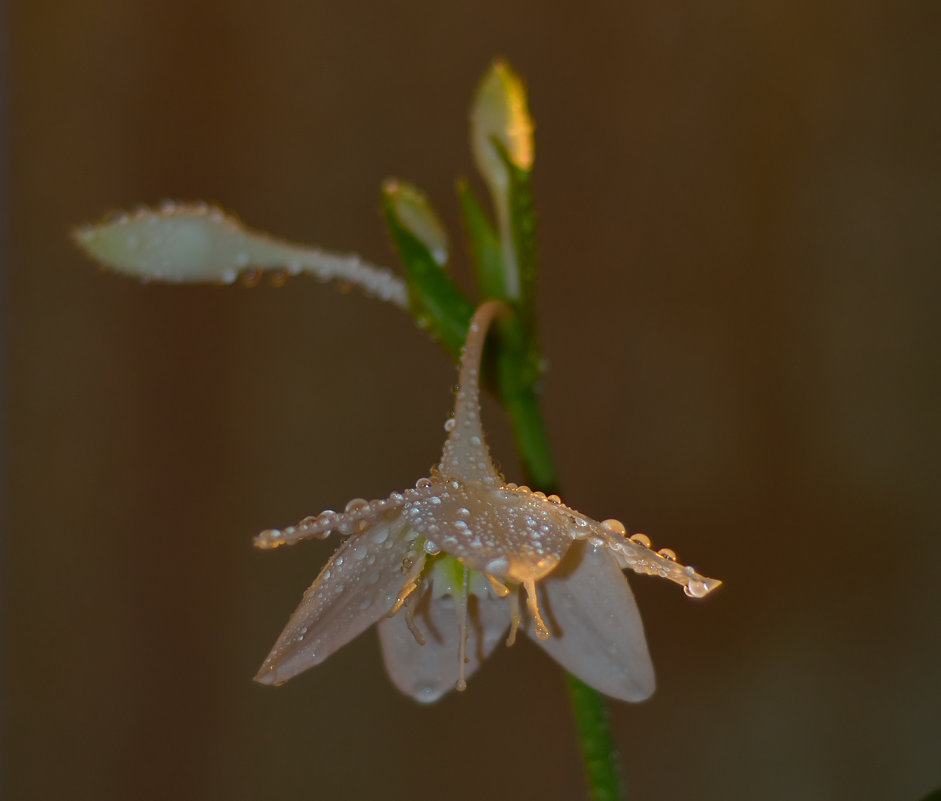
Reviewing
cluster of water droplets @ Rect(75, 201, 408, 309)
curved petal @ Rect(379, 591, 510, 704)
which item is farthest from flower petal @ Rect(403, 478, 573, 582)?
cluster of water droplets @ Rect(75, 201, 408, 309)

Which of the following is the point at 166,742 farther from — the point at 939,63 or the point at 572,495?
the point at 939,63

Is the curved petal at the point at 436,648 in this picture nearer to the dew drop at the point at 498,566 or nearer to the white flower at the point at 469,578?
the white flower at the point at 469,578

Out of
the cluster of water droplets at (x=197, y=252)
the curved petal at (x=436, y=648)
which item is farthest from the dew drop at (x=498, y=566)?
the cluster of water droplets at (x=197, y=252)

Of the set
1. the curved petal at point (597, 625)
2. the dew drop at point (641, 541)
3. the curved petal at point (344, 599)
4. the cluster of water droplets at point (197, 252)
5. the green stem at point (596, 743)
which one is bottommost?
the green stem at point (596, 743)

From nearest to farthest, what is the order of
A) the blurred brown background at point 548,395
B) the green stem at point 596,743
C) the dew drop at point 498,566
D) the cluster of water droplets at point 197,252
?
1. the dew drop at point 498,566
2. the green stem at point 596,743
3. the cluster of water droplets at point 197,252
4. the blurred brown background at point 548,395

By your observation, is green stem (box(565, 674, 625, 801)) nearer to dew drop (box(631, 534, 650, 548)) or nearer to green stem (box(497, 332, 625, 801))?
green stem (box(497, 332, 625, 801))

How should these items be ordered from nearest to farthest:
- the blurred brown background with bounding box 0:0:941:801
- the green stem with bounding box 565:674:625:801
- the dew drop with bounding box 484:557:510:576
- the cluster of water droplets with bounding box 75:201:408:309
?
the dew drop with bounding box 484:557:510:576 → the green stem with bounding box 565:674:625:801 → the cluster of water droplets with bounding box 75:201:408:309 → the blurred brown background with bounding box 0:0:941:801

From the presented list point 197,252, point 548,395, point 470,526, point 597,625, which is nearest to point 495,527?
point 470,526
